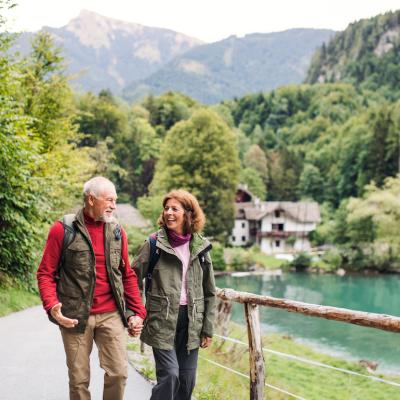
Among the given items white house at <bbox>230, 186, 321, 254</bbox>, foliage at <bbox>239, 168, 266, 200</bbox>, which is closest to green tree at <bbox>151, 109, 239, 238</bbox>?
white house at <bbox>230, 186, 321, 254</bbox>

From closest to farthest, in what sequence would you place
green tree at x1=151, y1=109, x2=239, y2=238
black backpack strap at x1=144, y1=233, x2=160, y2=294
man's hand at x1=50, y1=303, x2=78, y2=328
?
man's hand at x1=50, y1=303, x2=78, y2=328 → black backpack strap at x1=144, y1=233, x2=160, y2=294 → green tree at x1=151, y1=109, x2=239, y2=238

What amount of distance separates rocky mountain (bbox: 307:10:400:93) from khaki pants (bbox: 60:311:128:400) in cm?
14133

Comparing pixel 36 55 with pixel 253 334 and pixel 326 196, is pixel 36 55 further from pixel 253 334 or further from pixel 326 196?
pixel 326 196

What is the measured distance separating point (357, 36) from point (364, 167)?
121547 mm

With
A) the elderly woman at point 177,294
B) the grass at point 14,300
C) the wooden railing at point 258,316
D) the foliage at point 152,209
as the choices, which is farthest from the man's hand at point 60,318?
the foliage at point 152,209

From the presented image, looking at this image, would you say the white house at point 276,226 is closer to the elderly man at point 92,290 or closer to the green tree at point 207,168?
the green tree at point 207,168

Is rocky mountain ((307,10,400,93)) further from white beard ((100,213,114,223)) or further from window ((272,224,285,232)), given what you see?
white beard ((100,213,114,223))

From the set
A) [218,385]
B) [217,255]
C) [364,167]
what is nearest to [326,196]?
[364,167]

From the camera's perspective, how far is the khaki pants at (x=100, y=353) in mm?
4086

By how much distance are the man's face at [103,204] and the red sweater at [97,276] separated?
66mm

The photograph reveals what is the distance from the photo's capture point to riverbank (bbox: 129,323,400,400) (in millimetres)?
6766

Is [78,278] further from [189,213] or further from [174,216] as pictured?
[189,213]

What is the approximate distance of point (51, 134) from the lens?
21422 mm

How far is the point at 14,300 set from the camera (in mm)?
11977
